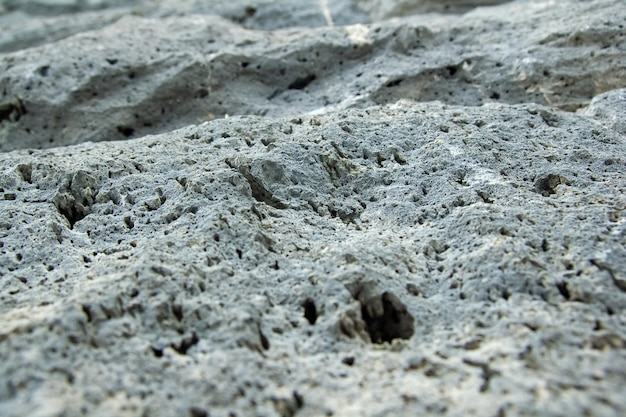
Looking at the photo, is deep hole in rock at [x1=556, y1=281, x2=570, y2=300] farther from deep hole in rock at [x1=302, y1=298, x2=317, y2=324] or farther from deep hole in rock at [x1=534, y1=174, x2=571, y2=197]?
deep hole in rock at [x1=302, y1=298, x2=317, y2=324]

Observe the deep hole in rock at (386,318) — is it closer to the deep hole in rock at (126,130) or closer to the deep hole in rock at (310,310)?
the deep hole in rock at (310,310)

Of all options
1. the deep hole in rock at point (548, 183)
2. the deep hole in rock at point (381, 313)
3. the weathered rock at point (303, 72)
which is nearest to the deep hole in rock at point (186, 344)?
the deep hole in rock at point (381, 313)

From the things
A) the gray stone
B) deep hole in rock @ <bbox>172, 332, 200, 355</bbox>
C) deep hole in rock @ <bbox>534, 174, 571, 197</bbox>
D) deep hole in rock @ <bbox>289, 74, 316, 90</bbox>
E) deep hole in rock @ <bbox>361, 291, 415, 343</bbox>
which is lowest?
deep hole in rock @ <bbox>361, 291, 415, 343</bbox>

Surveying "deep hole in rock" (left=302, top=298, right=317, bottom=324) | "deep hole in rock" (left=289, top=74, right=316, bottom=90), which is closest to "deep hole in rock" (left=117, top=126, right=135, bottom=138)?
"deep hole in rock" (left=289, top=74, right=316, bottom=90)

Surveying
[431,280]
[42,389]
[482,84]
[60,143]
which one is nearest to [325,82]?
[482,84]

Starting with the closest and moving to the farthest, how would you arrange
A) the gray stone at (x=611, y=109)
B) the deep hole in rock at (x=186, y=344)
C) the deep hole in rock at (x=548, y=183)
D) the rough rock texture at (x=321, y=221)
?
1. the rough rock texture at (x=321, y=221)
2. the deep hole in rock at (x=186, y=344)
3. the deep hole in rock at (x=548, y=183)
4. the gray stone at (x=611, y=109)

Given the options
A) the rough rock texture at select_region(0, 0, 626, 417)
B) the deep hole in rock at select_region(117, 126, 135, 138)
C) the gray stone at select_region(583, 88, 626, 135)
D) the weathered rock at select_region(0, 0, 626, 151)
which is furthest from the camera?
the deep hole in rock at select_region(117, 126, 135, 138)

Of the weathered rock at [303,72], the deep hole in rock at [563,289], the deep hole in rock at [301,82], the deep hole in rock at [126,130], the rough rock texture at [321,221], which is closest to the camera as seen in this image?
the rough rock texture at [321,221]

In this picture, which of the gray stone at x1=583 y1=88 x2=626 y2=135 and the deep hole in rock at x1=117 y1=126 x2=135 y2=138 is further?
the deep hole in rock at x1=117 y1=126 x2=135 y2=138
